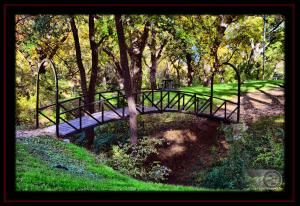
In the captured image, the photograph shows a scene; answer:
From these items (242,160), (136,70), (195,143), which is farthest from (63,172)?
(136,70)

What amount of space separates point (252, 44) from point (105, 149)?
67.9 ft

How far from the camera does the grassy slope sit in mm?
7887

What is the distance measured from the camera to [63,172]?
9.76 m

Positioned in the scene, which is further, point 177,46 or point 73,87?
point 73,87

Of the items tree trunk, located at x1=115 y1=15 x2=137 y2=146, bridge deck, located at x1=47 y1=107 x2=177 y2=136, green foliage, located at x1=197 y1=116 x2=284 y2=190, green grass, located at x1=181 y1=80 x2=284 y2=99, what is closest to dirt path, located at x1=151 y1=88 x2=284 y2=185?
green foliage, located at x1=197 y1=116 x2=284 y2=190

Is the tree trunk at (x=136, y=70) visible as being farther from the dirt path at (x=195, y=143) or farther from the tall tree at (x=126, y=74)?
the tall tree at (x=126, y=74)

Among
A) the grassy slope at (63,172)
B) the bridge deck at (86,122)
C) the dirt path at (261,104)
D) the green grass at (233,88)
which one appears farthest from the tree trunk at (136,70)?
the grassy slope at (63,172)

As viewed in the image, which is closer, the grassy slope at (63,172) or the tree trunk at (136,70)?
the grassy slope at (63,172)

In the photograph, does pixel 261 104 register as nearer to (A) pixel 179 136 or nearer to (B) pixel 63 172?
(A) pixel 179 136

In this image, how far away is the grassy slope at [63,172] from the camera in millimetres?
7887

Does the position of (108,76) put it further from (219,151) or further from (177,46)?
(219,151)
